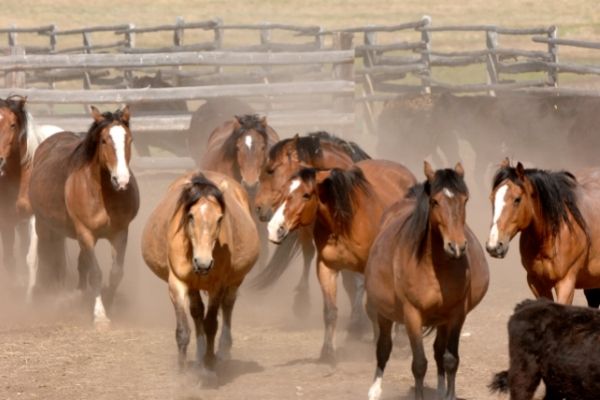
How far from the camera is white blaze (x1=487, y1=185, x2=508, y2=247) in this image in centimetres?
852

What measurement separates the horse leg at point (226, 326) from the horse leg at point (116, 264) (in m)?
1.92

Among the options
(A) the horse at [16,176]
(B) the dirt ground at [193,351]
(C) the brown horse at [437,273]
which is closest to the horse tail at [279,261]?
(B) the dirt ground at [193,351]

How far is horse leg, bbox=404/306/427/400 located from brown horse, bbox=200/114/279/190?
185 inches

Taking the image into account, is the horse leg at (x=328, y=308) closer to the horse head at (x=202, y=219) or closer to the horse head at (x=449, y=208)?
the horse head at (x=202, y=219)

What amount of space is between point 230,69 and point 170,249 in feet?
103

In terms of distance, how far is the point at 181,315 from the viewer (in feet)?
31.0

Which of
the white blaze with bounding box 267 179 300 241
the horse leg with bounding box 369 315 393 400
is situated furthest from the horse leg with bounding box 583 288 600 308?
the white blaze with bounding box 267 179 300 241

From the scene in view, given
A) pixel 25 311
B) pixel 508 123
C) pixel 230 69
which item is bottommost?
pixel 25 311

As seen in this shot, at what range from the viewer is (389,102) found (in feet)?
67.6

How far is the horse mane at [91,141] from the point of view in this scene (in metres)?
11.4

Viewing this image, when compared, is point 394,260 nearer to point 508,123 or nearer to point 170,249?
point 170,249

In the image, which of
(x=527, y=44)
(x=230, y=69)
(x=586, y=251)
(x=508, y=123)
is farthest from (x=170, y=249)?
(x=527, y=44)

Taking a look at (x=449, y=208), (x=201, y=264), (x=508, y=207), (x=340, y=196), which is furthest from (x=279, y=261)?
(x=449, y=208)

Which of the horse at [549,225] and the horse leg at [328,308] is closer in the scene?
the horse at [549,225]
